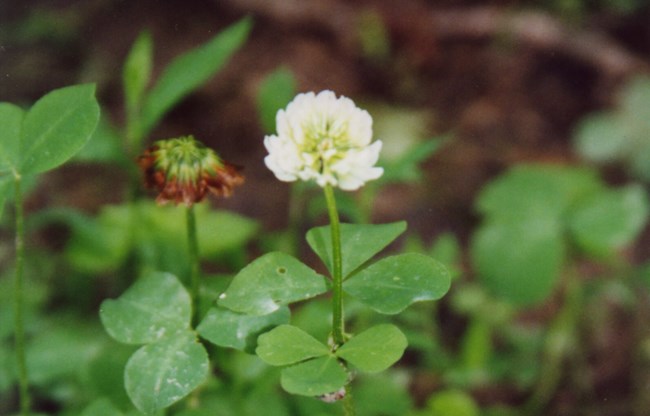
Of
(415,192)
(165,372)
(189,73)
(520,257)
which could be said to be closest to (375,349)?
(165,372)

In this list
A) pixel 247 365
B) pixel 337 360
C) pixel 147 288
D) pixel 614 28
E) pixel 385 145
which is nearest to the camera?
pixel 337 360

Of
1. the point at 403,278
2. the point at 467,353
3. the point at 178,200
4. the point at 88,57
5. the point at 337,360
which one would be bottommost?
the point at 467,353

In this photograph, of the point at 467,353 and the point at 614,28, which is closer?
the point at 467,353

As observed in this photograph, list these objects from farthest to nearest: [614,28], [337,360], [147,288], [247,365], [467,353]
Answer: [614,28]
[467,353]
[247,365]
[147,288]
[337,360]

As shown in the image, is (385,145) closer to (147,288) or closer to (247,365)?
(247,365)

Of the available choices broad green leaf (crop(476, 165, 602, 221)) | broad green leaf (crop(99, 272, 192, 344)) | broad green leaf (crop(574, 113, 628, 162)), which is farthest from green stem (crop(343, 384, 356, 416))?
broad green leaf (crop(574, 113, 628, 162))

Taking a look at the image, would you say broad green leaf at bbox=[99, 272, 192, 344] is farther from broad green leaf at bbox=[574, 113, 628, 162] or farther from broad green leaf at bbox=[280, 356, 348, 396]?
broad green leaf at bbox=[574, 113, 628, 162]

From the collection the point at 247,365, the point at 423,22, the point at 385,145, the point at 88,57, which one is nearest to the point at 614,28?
the point at 423,22

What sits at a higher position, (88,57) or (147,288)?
(88,57)

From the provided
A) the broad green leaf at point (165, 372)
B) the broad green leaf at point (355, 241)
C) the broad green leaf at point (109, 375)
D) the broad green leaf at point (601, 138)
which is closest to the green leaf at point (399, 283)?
the broad green leaf at point (355, 241)
